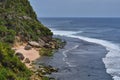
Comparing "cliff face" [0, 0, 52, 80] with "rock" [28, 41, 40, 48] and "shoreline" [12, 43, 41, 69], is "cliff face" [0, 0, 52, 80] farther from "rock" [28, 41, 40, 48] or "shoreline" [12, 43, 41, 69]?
"shoreline" [12, 43, 41, 69]

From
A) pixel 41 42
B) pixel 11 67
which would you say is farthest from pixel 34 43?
pixel 11 67

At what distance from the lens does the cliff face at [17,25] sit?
67250mm

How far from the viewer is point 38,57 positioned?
5944 cm

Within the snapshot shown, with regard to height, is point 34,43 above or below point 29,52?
above

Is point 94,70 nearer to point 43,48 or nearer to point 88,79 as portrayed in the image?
point 88,79

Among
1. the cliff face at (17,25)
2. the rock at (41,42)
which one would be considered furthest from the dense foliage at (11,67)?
the rock at (41,42)

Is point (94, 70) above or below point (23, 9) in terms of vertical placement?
below

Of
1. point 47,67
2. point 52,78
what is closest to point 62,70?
point 47,67

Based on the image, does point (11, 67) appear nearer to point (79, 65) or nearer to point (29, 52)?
point (79, 65)

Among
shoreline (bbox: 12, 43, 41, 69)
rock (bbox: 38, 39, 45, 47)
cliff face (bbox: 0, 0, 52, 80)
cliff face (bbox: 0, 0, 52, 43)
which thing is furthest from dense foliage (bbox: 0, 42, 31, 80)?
rock (bbox: 38, 39, 45, 47)

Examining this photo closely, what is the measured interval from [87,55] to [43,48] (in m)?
9.71

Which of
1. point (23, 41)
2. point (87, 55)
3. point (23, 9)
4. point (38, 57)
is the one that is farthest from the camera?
point (23, 9)

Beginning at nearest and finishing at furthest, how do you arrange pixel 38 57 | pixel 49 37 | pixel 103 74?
pixel 103 74 → pixel 38 57 → pixel 49 37

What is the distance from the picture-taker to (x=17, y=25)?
240 ft
